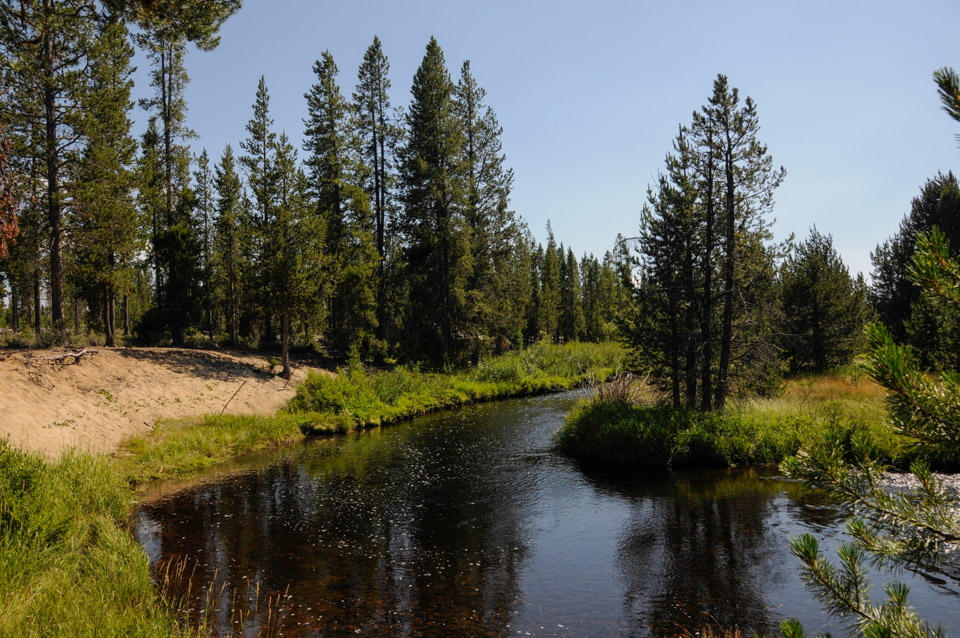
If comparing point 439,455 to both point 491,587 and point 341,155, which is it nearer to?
point 491,587

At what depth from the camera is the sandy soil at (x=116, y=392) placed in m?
14.9

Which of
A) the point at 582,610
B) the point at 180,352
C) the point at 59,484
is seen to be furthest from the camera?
the point at 180,352

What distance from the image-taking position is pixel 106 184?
22062 millimetres

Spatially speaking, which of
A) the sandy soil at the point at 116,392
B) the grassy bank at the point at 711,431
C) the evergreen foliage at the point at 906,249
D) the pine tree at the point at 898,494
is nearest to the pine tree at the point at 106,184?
the sandy soil at the point at 116,392

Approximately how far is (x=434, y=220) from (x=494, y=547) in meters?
29.0

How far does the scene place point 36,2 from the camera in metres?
10.2

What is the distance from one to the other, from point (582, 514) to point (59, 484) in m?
10.5

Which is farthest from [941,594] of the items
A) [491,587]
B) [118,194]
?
[118,194]

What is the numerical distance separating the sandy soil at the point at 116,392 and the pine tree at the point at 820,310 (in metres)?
27.9

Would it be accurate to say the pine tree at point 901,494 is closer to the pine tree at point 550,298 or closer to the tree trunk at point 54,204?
the tree trunk at point 54,204

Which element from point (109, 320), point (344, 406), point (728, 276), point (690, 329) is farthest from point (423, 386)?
point (728, 276)

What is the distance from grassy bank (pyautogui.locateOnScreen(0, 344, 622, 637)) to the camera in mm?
5461

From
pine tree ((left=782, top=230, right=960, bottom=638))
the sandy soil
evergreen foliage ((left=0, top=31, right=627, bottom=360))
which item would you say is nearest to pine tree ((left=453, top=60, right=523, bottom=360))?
evergreen foliage ((left=0, top=31, right=627, bottom=360))

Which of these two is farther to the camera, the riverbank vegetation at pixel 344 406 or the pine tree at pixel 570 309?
the pine tree at pixel 570 309
